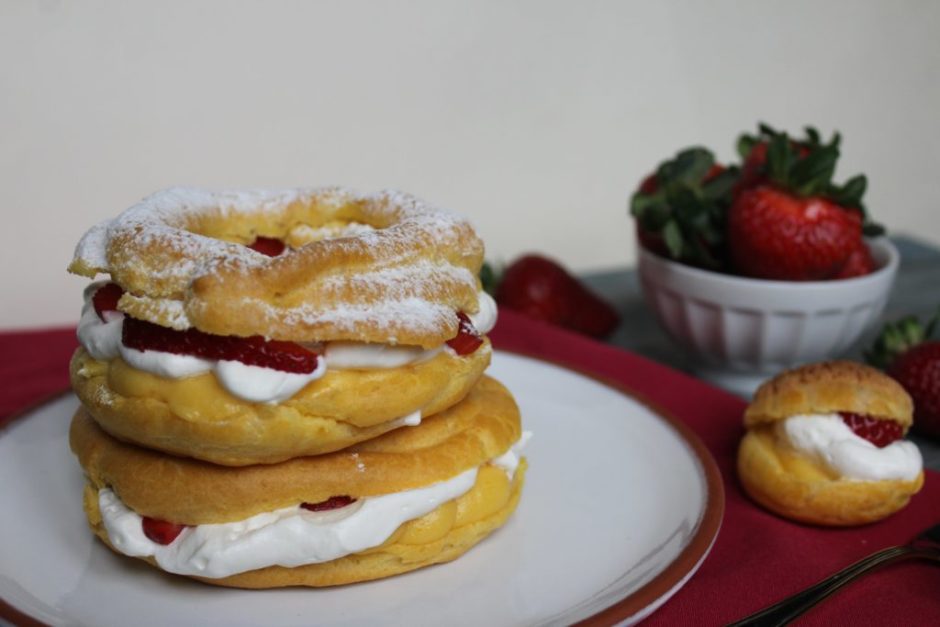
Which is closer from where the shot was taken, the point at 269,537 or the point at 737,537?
the point at 269,537

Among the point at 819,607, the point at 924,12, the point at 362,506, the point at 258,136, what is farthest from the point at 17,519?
the point at 924,12

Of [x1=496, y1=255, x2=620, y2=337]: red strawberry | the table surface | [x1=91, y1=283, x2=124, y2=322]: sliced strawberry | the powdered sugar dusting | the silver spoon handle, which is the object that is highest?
the powdered sugar dusting

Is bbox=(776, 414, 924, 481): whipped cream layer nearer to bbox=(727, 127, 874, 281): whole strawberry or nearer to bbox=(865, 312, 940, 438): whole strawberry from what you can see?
bbox=(865, 312, 940, 438): whole strawberry

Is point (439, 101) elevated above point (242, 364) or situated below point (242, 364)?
below

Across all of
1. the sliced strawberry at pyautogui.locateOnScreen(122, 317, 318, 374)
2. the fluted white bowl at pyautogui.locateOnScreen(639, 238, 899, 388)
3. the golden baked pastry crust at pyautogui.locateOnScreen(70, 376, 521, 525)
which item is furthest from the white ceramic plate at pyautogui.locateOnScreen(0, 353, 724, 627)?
the fluted white bowl at pyautogui.locateOnScreen(639, 238, 899, 388)

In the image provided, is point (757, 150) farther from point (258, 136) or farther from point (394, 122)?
point (258, 136)

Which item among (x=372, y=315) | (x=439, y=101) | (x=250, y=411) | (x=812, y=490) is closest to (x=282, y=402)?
(x=250, y=411)

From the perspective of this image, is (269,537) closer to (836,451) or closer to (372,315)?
(372,315)
